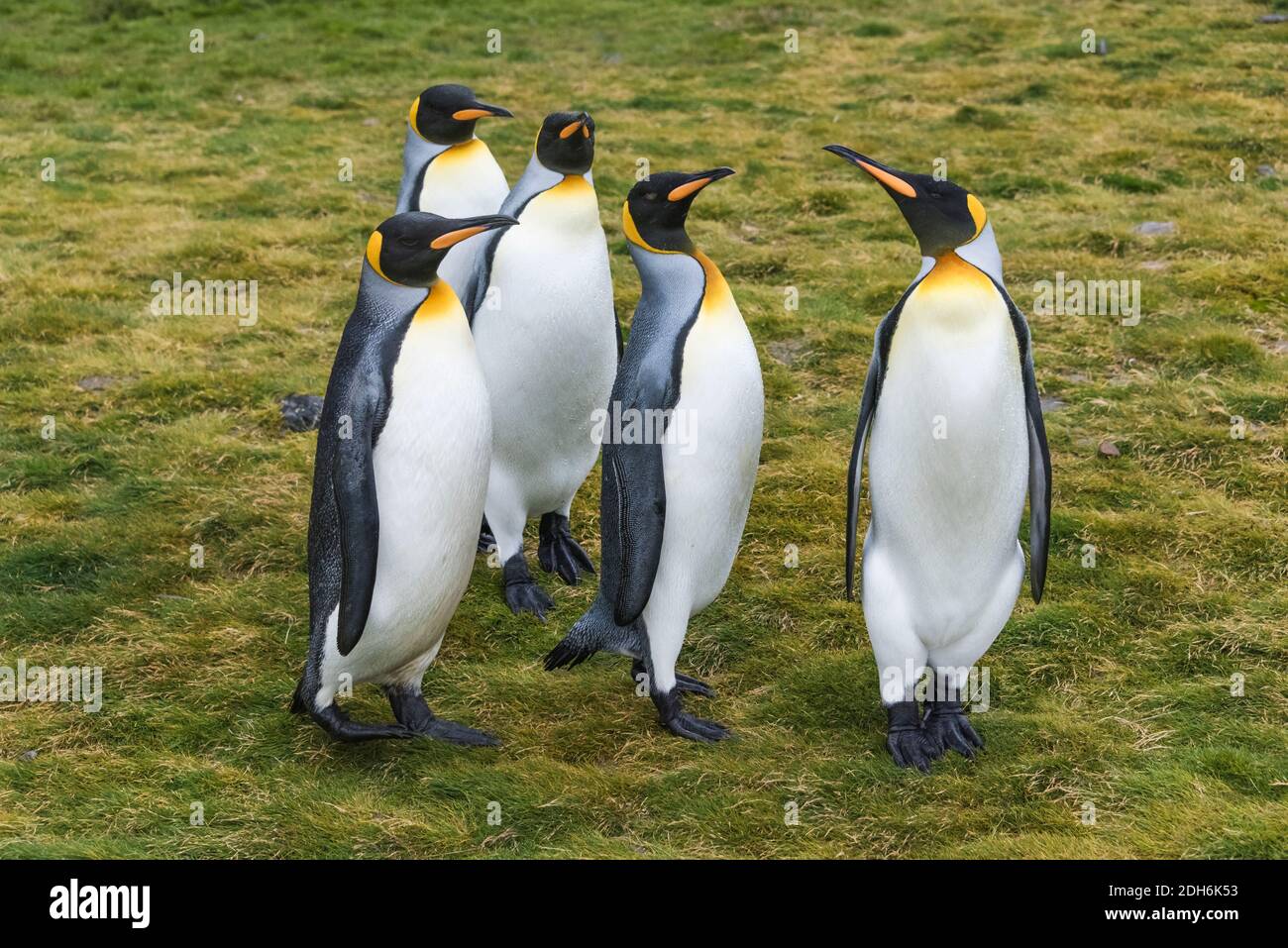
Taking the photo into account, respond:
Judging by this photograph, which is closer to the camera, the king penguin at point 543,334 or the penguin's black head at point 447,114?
the king penguin at point 543,334

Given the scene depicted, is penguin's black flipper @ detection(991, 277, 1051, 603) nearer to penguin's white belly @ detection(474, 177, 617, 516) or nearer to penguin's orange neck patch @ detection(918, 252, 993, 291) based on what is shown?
penguin's orange neck patch @ detection(918, 252, 993, 291)

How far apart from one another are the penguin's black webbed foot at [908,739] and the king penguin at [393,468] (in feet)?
3.99

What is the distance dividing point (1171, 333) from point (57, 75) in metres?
10.7

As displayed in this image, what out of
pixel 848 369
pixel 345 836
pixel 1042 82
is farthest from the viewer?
pixel 1042 82

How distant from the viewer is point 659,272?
376cm

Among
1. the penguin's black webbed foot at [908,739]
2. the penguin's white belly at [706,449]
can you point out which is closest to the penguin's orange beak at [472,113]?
the penguin's white belly at [706,449]

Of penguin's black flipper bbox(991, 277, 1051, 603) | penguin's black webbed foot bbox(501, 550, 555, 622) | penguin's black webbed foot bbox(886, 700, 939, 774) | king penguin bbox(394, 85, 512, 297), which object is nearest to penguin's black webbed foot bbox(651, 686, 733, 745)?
penguin's black webbed foot bbox(886, 700, 939, 774)

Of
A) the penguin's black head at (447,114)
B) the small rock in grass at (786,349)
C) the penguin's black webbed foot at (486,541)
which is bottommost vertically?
the penguin's black webbed foot at (486,541)

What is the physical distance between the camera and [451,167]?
494 centimetres

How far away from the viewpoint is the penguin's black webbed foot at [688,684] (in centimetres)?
397

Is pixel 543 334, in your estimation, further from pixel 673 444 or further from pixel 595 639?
pixel 595 639

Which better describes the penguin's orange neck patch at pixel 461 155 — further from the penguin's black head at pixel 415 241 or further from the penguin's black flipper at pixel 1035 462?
the penguin's black flipper at pixel 1035 462
